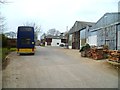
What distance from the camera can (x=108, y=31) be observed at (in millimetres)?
32562

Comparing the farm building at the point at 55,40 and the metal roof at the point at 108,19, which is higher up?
the metal roof at the point at 108,19

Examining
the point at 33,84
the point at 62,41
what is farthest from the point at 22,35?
the point at 62,41

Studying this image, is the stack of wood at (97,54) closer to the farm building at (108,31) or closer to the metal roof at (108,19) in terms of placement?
the farm building at (108,31)

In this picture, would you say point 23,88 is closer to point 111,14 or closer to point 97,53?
point 97,53

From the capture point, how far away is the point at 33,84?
1035 cm

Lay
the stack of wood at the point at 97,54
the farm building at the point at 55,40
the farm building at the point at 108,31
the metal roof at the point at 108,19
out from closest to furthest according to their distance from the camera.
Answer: the stack of wood at the point at 97,54 → the farm building at the point at 108,31 → the metal roof at the point at 108,19 → the farm building at the point at 55,40

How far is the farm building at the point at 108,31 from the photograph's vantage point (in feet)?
96.8

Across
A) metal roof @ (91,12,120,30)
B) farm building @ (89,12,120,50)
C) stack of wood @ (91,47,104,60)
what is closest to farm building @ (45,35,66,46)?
farm building @ (89,12,120,50)

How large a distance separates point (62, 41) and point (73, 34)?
44962 millimetres

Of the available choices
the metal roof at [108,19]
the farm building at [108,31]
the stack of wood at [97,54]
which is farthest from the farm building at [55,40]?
the stack of wood at [97,54]

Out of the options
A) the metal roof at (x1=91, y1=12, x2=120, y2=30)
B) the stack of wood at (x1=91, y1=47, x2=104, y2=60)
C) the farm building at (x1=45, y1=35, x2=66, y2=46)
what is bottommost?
the stack of wood at (x1=91, y1=47, x2=104, y2=60)

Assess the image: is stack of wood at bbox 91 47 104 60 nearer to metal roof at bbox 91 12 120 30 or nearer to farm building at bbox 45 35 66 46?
metal roof at bbox 91 12 120 30

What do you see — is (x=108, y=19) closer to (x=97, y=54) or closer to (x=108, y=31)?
(x=108, y=31)

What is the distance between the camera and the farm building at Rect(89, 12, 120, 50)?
29.5 m
